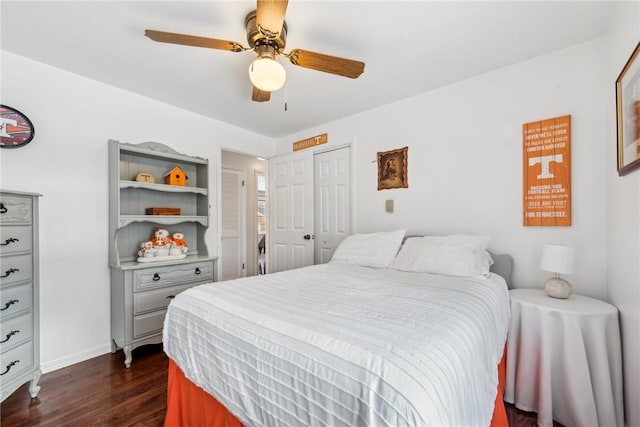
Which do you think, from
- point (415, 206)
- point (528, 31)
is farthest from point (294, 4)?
point (415, 206)

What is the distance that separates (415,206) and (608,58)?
1.64 meters

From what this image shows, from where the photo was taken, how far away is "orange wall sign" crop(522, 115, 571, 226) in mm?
1944

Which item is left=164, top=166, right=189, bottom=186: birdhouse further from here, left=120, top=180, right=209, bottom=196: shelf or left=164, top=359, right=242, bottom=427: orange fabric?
left=164, top=359, right=242, bottom=427: orange fabric

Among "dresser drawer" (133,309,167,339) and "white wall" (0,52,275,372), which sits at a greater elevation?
"white wall" (0,52,275,372)

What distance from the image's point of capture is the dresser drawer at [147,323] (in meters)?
2.28

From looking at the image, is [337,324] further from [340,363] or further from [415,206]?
[415,206]

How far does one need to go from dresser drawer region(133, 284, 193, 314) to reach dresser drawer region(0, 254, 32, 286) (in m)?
0.74

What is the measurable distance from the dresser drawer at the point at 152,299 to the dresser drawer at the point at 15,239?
83 centimetres

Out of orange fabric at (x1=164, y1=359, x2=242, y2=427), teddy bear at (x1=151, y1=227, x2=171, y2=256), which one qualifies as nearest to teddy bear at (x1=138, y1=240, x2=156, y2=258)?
teddy bear at (x1=151, y1=227, x2=171, y2=256)

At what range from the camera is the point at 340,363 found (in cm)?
81

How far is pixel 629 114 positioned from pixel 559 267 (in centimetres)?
91

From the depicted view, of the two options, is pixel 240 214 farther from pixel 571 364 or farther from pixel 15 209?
pixel 571 364

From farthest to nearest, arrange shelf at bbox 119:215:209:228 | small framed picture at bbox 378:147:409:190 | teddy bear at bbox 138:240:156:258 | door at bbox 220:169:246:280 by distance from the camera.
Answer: door at bbox 220:169:246:280 → small framed picture at bbox 378:147:409:190 → teddy bear at bbox 138:240:156:258 → shelf at bbox 119:215:209:228

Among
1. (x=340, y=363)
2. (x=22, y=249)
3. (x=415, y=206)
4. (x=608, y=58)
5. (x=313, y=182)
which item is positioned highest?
(x=608, y=58)
